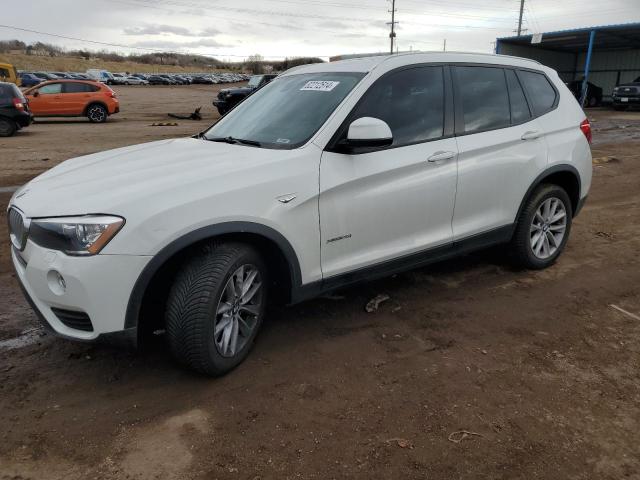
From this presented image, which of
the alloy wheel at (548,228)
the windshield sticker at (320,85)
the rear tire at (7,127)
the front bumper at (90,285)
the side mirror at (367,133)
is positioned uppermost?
the windshield sticker at (320,85)

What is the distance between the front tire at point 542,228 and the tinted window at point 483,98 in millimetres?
758

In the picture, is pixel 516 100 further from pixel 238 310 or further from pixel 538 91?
pixel 238 310

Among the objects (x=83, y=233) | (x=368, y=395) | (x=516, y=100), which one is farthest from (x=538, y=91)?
(x=83, y=233)

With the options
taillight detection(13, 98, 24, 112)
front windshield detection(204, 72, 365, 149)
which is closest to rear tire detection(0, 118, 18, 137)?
taillight detection(13, 98, 24, 112)

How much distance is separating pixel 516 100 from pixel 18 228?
12.4 feet

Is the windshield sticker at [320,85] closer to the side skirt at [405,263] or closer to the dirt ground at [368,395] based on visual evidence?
the side skirt at [405,263]

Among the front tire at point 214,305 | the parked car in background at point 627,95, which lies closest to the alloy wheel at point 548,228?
the front tire at point 214,305

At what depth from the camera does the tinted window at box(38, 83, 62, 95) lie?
64.2ft

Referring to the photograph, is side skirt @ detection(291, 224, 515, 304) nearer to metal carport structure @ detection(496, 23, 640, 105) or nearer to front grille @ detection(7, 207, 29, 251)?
front grille @ detection(7, 207, 29, 251)

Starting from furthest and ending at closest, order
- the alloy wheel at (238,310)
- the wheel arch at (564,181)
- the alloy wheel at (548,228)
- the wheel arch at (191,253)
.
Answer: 1. the alloy wheel at (548,228)
2. the wheel arch at (564,181)
3. the alloy wheel at (238,310)
4. the wheel arch at (191,253)

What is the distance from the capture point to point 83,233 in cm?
261

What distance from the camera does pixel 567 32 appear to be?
91.6 feet

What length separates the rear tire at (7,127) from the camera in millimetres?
15242

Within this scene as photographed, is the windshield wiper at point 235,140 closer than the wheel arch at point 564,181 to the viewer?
Yes
